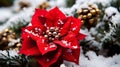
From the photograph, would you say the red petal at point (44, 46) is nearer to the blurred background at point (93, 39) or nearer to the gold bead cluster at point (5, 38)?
the blurred background at point (93, 39)

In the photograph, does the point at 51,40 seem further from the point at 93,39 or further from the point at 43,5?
the point at 43,5

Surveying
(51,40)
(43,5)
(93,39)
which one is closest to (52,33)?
(51,40)

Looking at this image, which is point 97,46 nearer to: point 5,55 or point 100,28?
point 100,28

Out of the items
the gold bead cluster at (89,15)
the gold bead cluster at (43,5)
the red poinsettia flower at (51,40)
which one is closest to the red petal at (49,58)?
the red poinsettia flower at (51,40)

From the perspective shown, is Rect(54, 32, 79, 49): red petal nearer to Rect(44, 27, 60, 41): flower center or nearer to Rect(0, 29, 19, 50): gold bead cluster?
Rect(44, 27, 60, 41): flower center

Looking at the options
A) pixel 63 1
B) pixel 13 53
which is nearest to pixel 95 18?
pixel 13 53

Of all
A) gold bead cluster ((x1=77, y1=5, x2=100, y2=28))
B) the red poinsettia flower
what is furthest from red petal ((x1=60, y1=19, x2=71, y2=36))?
gold bead cluster ((x1=77, y1=5, x2=100, y2=28))

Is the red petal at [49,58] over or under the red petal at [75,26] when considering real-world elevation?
under
